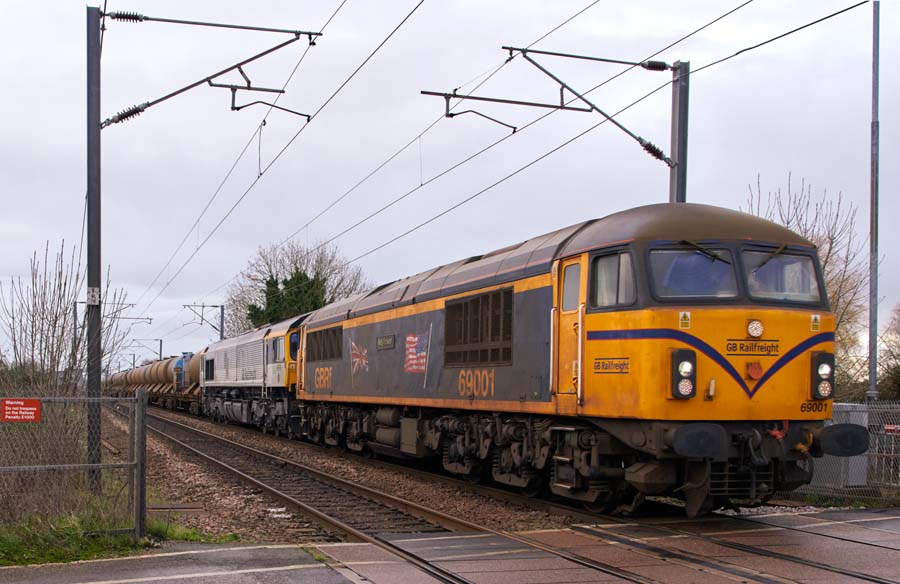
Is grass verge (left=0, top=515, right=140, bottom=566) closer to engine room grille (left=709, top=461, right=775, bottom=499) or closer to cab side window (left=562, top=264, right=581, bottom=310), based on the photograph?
cab side window (left=562, top=264, right=581, bottom=310)

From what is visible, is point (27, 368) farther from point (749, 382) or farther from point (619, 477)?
point (749, 382)

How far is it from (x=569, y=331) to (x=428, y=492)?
469cm

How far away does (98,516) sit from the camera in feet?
31.2

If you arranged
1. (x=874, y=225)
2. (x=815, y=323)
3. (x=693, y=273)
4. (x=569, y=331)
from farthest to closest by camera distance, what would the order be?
(x=874, y=225)
(x=569, y=331)
(x=815, y=323)
(x=693, y=273)

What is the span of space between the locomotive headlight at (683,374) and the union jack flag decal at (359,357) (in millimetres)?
10524

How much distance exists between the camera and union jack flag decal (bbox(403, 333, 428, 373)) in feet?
53.2

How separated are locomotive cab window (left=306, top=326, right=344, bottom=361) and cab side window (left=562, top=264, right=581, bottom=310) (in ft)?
35.7

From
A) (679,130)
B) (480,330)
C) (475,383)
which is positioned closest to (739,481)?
(475,383)

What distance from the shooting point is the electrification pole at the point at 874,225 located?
14695 millimetres

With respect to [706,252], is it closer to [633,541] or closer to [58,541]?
[633,541]

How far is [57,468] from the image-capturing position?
30.4 feet

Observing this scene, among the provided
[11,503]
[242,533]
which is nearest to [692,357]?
[242,533]

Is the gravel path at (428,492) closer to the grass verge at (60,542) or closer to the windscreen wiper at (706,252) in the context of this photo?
the windscreen wiper at (706,252)

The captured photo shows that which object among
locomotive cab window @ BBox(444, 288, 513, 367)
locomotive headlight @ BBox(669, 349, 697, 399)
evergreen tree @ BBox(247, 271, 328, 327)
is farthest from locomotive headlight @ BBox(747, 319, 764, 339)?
evergreen tree @ BBox(247, 271, 328, 327)
